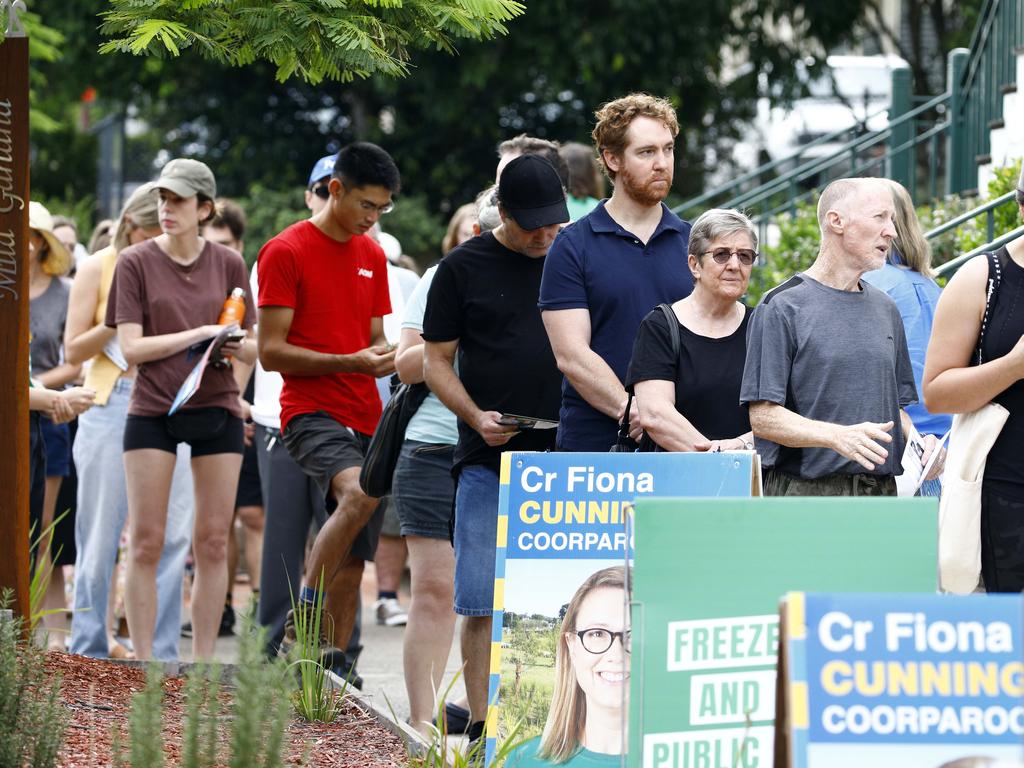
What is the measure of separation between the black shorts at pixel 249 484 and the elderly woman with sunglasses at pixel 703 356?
5077mm

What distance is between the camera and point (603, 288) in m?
5.40

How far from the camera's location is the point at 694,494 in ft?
14.9

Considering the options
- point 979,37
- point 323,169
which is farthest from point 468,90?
point 323,169

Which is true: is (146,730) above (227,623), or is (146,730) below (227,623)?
below

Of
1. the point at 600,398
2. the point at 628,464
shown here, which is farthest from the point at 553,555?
the point at 600,398

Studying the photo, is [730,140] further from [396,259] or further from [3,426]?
[3,426]

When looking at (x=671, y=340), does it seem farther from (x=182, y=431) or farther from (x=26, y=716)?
(x=182, y=431)

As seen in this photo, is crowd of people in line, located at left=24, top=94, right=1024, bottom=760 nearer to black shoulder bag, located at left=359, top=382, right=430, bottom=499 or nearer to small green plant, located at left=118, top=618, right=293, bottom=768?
black shoulder bag, located at left=359, top=382, right=430, bottom=499

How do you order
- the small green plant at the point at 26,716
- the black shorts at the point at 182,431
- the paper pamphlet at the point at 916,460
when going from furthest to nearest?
the black shorts at the point at 182,431 → the paper pamphlet at the point at 916,460 → the small green plant at the point at 26,716

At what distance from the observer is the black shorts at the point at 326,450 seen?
664 cm

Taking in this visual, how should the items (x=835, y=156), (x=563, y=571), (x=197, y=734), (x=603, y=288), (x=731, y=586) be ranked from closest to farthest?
(x=197, y=734) → (x=731, y=586) → (x=563, y=571) → (x=603, y=288) → (x=835, y=156)

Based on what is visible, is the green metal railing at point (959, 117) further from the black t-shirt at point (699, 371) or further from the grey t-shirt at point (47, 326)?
the black t-shirt at point (699, 371)

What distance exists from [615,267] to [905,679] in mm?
2718

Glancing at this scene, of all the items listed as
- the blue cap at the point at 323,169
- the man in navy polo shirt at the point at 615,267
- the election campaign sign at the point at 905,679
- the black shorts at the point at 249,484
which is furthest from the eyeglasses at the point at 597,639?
the black shorts at the point at 249,484
